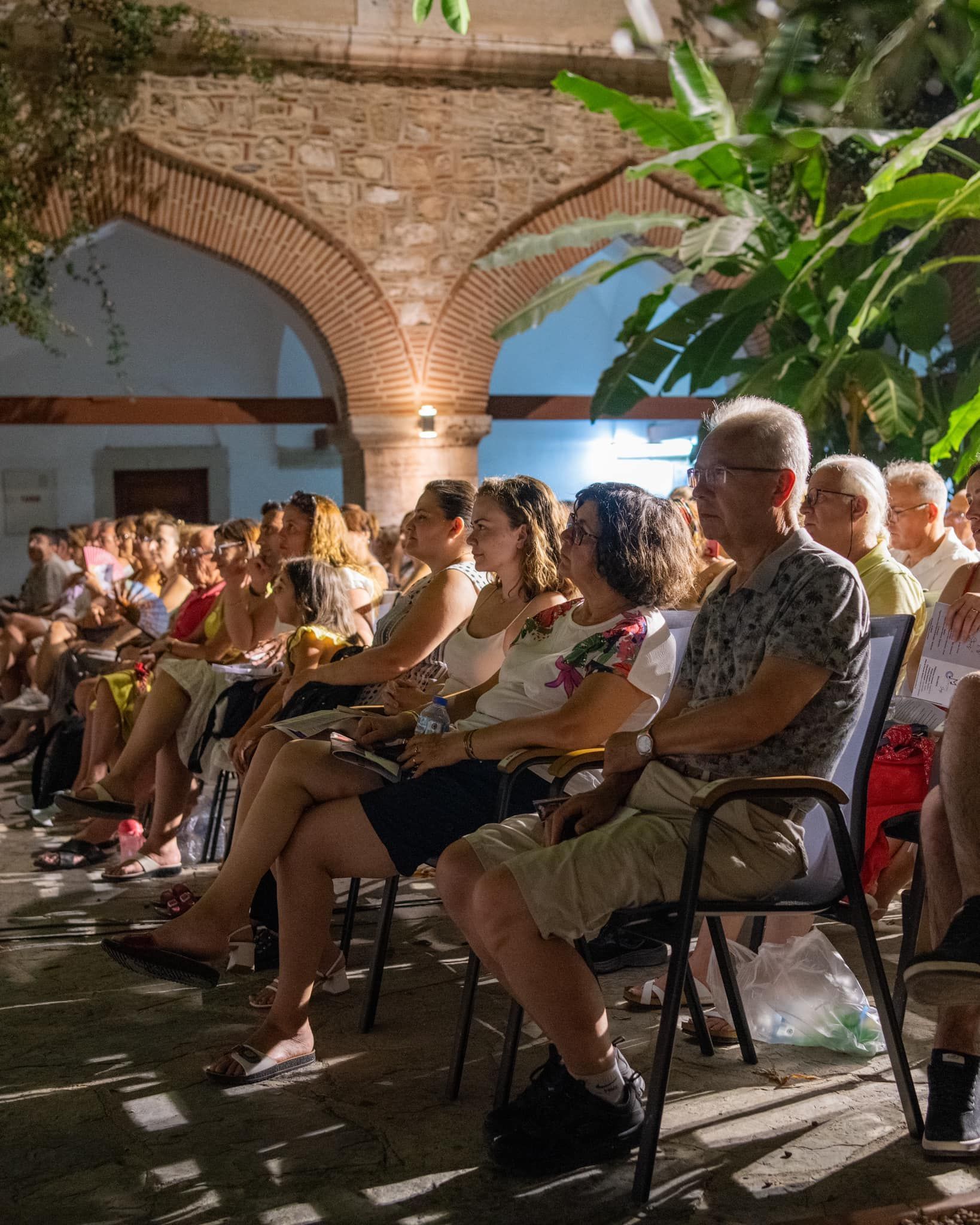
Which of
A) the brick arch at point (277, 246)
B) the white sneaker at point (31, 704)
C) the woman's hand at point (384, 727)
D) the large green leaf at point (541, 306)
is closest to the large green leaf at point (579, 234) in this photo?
the large green leaf at point (541, 306)

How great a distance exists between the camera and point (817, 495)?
3508 millimetres

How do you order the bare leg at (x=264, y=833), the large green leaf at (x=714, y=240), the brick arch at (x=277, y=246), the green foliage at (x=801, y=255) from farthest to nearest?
the brick arch at (x=277, y=246) → the large green leaf at (x=714, y=240) → the green foliage at (x=801, y=255) → the bare leg at (x=264, y=833)

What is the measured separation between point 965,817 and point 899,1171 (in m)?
0.65

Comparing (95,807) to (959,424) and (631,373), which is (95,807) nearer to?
(959,424)

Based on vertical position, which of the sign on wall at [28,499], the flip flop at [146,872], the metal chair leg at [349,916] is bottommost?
the flip flop at [146,872]

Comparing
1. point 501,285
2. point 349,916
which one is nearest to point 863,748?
point 349,916

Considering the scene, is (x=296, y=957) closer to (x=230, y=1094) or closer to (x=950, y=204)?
(x=230, y=1094)

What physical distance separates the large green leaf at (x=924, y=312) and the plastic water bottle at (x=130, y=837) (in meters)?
5.13

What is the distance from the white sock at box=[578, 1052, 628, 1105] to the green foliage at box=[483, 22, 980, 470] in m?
4.13

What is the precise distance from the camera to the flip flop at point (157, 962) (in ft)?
9.38

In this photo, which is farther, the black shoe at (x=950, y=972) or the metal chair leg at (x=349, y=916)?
the metal chair leg at (x=349, y=916)

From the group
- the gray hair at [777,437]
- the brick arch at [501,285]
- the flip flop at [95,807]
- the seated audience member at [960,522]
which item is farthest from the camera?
the brick arch at [501,285]

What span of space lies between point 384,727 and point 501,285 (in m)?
8.75

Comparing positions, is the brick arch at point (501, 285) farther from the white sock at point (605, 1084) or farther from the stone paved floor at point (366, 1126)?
the white sock at point (605, 1084)
